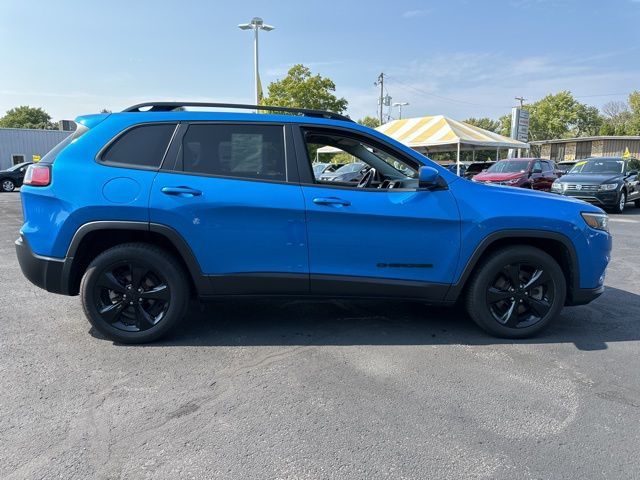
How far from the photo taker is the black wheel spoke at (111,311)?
362 centimetres

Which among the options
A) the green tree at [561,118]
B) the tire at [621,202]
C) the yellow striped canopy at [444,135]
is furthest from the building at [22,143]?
the green tree at [561,118]

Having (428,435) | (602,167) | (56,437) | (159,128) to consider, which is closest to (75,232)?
(159,128)

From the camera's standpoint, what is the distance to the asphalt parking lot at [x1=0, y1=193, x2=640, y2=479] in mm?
2303

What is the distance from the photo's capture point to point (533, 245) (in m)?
3.90

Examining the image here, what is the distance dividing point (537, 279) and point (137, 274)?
3216 mm

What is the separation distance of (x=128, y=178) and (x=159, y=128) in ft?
1.56

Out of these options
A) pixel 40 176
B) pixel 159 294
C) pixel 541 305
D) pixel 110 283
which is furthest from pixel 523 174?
pixel 40 176

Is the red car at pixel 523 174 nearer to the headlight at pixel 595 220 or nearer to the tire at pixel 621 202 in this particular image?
the tire at pixel 621 202

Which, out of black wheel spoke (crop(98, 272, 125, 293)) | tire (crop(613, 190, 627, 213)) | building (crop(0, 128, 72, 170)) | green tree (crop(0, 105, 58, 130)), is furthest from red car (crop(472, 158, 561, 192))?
green tree (crop(0, 105, 58, 130))

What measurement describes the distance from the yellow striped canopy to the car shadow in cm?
1838

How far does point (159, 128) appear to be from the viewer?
3.64 m

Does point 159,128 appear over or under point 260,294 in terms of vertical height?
over

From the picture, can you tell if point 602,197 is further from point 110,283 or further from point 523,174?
point 110,283

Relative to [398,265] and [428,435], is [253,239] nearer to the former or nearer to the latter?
[398,265]
